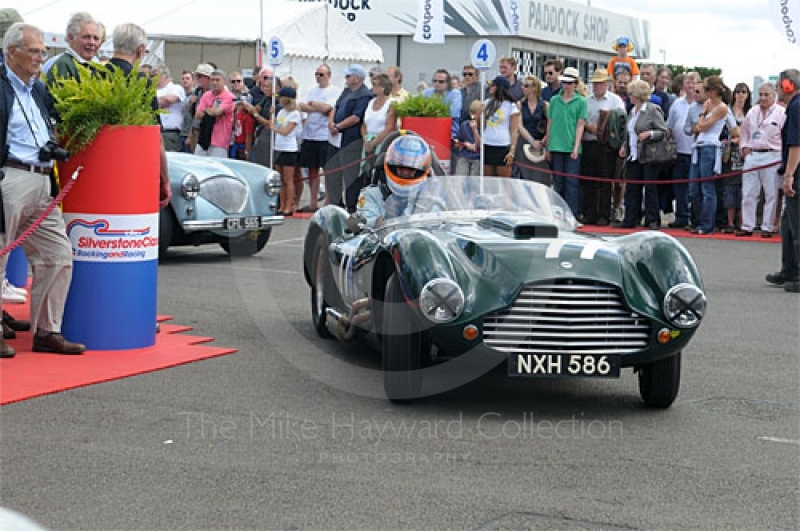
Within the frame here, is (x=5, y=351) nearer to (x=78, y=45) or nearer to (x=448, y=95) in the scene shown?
(x=78, y=45)

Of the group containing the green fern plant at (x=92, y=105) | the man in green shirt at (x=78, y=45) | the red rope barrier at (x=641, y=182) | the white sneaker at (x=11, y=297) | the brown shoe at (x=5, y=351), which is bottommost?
the white sneaker at (x=11, y=297)

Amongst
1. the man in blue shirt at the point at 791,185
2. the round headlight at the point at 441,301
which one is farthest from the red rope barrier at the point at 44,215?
the man in blue shirt at the point at 791,185

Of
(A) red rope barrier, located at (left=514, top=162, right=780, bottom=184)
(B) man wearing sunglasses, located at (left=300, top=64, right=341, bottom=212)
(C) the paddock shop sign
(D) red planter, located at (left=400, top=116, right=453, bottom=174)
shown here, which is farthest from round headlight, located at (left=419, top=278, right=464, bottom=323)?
(C) the paddock shop sign

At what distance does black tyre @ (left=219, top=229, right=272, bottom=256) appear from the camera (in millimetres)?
14281

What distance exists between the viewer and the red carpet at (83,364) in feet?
24.1

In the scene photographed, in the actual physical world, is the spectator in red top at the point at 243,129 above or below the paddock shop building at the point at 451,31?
below

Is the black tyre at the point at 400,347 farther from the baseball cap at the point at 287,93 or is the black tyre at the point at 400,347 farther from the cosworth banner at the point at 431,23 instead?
the cosworth banner at the point at 431,23

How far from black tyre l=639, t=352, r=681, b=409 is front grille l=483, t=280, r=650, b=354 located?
16.8 inches

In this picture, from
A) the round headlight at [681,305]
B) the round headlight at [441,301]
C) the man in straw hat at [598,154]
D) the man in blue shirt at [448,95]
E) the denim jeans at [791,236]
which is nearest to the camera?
the round headlight at [441,301]

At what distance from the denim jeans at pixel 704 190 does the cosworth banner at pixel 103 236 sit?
10.9 metres

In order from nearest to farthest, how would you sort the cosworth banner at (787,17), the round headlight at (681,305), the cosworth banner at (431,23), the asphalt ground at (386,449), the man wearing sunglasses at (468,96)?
1. the asphalt ground at (386,449)
2. the round headlight at (681,305)
3. the cosworth banner at (787,17)
4. the man wearing sunglasses at (468,96)
5. the cosworth banner at (431,23)

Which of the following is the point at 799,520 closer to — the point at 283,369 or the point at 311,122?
the point at 283,369

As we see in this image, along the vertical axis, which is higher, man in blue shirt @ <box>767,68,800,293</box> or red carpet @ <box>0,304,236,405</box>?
man in blue shirt @ <box>767,68,800,293</box>

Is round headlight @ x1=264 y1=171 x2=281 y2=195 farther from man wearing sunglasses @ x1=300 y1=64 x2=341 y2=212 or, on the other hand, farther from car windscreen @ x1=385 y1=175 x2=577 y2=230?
car windscreen @ x1=385 y1=175 x2=577 y2=230
